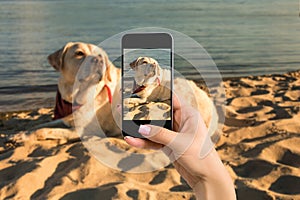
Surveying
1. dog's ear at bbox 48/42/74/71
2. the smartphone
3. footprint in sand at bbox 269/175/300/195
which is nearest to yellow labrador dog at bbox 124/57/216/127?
the smartphone

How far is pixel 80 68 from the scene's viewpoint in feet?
18.9

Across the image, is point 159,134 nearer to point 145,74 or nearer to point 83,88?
point 145,74

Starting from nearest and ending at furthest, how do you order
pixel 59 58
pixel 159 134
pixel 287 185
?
pixel 159 134 → pixel 287 185 → pixel 59 58

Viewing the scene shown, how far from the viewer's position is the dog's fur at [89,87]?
18.1 ft

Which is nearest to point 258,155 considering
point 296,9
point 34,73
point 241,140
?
point 241,140

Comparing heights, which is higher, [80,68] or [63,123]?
[80,68]

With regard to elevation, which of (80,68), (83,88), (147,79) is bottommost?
(83,88)

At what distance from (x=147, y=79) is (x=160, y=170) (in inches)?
84.3

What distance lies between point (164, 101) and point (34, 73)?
8025mm

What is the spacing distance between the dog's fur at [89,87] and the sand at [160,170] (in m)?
0.36

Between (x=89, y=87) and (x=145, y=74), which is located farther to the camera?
(x=89, y=87)

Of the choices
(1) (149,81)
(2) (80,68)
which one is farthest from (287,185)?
(2) (80,68)

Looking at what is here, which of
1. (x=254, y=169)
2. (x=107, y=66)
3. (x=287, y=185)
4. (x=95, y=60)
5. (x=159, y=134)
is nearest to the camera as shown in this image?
(x=159, y=134)

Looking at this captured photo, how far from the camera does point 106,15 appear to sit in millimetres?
18547
